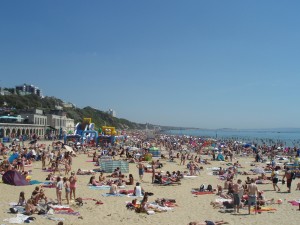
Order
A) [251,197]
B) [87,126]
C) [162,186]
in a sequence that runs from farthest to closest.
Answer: [87,126]
[162,186]
[251,197]

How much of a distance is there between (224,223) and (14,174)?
31.1 ft

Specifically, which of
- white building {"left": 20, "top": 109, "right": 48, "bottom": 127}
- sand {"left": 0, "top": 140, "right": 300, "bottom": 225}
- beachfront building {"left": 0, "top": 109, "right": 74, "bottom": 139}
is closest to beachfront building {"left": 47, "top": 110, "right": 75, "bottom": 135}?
beachfront building {"left": 0, "top": 109, "right": 74, "bottom": 139}

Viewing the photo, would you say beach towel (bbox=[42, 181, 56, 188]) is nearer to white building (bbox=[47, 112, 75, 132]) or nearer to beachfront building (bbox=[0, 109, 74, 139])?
beachfront building (bbox=[0, 109, 74, 139])

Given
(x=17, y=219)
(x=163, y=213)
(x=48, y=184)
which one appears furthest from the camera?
(x=48, y=184)

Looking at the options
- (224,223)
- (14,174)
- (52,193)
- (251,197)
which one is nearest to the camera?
(224,223)

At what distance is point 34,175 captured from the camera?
56.0ft

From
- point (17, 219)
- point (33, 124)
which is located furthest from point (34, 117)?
point (17, 219)

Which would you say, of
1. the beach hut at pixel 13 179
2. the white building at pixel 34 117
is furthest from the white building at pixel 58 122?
the beach hut at pixel 13 179

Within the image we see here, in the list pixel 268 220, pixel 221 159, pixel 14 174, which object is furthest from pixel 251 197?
pixel 221 159

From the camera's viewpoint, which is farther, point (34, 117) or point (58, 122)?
point (58, 122)

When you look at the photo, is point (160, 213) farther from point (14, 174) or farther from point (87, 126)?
point (87, 126)

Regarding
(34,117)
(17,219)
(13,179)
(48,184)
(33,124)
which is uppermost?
(34,117)

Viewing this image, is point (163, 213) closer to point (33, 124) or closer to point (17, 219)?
point (17, 219)

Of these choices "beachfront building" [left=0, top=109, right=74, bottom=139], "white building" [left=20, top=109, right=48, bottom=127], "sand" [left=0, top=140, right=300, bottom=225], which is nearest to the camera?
"sand" [left=0, top=140, right=300, bottom=225]
